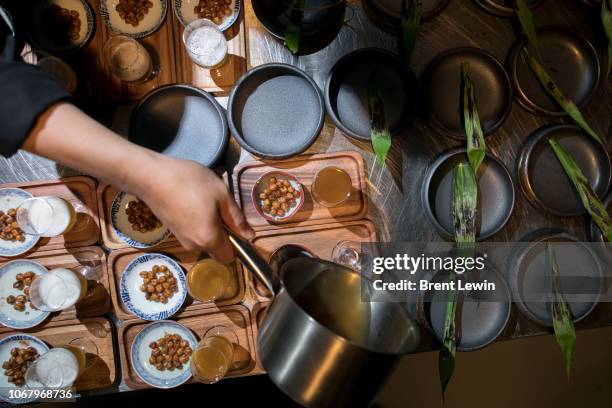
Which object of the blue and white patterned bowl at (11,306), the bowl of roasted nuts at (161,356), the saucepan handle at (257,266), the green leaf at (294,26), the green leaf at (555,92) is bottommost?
the bowl of roasted nuts at (161,356)

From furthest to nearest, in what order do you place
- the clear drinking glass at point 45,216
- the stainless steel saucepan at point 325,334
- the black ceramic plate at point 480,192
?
the black ceramic plate at point 480,192 < the clear drinking glass at point 45,216 < the stainless steel saucepan at point 325,334

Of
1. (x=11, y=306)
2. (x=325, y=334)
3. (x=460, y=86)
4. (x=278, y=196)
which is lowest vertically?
(x=11, y=306)

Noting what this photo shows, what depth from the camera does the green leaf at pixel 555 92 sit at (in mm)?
1998

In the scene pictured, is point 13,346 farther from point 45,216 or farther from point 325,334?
point 325,334

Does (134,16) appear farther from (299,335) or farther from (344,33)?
(299,335)

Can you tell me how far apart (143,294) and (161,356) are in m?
0.27

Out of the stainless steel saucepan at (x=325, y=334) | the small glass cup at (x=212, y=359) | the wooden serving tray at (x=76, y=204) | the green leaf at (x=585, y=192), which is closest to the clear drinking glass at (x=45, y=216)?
the wooden serving tray at (x=76, y=204)

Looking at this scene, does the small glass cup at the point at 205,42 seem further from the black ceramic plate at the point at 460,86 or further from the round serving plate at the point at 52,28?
the black ceramic plate at the point at 460,86

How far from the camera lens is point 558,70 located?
212cm

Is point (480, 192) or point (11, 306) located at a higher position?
point (480, 192)

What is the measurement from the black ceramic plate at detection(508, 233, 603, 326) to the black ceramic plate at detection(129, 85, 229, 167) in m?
1.44

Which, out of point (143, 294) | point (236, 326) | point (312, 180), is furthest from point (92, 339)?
point (312, 180)

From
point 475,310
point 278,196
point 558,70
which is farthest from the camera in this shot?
point 558,70

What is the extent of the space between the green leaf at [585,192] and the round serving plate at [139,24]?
1838 millimetres
